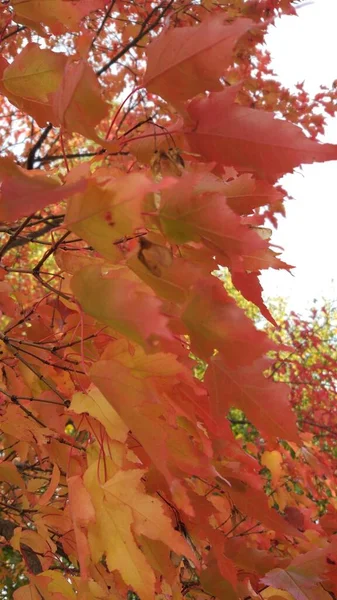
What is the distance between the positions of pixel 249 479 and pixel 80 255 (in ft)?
1.28

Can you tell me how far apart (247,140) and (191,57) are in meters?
0.09

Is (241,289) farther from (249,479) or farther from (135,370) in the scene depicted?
(249,479)

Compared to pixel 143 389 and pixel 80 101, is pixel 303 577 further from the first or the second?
pixel 80 101

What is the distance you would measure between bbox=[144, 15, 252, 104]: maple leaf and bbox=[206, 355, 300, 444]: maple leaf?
0.88 feet

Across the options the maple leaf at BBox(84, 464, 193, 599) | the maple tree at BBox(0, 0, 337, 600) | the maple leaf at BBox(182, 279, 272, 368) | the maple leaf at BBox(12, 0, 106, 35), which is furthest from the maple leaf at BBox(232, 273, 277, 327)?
the maple leaf at BBox(12, 0, 106, 35)

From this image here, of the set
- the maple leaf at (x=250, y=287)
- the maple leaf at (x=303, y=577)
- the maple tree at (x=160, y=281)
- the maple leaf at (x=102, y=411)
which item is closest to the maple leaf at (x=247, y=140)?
the maple tree at (x=160, y=281)

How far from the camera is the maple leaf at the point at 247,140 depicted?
0.49 m

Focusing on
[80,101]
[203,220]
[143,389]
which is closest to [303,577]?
[143,389]

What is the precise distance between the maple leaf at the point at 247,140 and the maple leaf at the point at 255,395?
196 mm

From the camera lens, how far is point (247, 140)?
20.1 inches

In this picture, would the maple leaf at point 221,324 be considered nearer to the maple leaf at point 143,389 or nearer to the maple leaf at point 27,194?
the maple leaf at point 143,389

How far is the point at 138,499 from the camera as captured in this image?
0.57m

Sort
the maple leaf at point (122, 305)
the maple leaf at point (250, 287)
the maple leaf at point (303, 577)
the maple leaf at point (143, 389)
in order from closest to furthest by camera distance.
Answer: the maple leaf at point (122, 305)
the maple leaf at point (143, 389)
the maple leaf at point (250, 287)
the maple leaf at point (303, 577)

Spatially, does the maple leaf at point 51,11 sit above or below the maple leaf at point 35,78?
above
